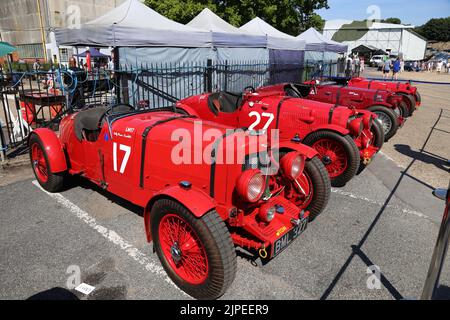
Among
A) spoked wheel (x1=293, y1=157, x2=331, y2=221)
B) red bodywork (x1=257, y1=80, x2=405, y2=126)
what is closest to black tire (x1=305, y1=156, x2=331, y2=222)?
Result: spoked wheel (x1=293, y1=157, x2=331, y2=221)

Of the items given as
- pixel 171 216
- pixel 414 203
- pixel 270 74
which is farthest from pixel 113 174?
pixel 270 74

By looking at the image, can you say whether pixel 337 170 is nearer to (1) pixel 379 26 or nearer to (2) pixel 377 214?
(2) pixel 377 214

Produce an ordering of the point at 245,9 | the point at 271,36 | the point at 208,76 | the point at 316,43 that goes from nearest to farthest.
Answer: the point at 208,76, the point at 271,36, the point at 316,43, the point at 245,9

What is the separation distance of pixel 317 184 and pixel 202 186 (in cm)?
150

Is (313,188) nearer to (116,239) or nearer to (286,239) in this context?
(286,239)

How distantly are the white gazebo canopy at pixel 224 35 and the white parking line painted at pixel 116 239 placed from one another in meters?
7.15

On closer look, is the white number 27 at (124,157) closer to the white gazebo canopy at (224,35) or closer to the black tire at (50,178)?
the black tire at (50,178)

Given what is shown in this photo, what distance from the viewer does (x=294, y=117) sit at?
5316 mm

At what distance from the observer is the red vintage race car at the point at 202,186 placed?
253 cm

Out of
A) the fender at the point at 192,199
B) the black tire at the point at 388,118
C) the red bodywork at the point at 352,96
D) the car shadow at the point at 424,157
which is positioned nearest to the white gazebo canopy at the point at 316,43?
the red bodywork at the point at 352,96

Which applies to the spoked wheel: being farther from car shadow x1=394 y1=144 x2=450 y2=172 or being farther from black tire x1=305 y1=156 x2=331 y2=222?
car shadow x1=394 y1=144 x2=450 y2=172

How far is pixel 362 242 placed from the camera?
138 inches

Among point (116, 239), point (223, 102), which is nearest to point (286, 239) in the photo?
point (116, 239)

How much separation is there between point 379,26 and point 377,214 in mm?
60261
